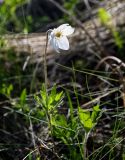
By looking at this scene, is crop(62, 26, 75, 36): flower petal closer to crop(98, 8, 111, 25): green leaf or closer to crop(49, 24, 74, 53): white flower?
crop(49, 24, 74, 53): white flower

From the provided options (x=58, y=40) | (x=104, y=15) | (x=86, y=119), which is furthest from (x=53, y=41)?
(x=104, y=15)

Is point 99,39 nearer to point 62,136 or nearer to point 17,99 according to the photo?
point 17,99

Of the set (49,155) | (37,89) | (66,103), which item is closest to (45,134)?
(49,155)

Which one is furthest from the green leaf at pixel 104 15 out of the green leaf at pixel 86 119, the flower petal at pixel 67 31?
the green leaf at pixel 86 119

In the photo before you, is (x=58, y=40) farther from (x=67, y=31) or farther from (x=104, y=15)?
(x=104, y=15)

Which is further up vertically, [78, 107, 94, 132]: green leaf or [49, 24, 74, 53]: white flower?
[49, 24, 74, 53]: white flower

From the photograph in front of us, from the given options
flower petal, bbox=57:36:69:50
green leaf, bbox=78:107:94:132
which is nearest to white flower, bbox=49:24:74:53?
flower petal, bbox=57:36:69:50

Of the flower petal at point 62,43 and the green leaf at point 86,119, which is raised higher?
the flower petal at point 62,43

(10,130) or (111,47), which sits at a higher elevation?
(111,47)

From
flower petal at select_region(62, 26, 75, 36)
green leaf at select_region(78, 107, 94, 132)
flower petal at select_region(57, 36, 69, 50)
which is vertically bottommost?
green leaf at select_region(78, 107, 94, 132)

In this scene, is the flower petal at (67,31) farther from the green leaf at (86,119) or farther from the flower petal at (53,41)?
the green leaf at (86,119)

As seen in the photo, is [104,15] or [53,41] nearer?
[53,41]
